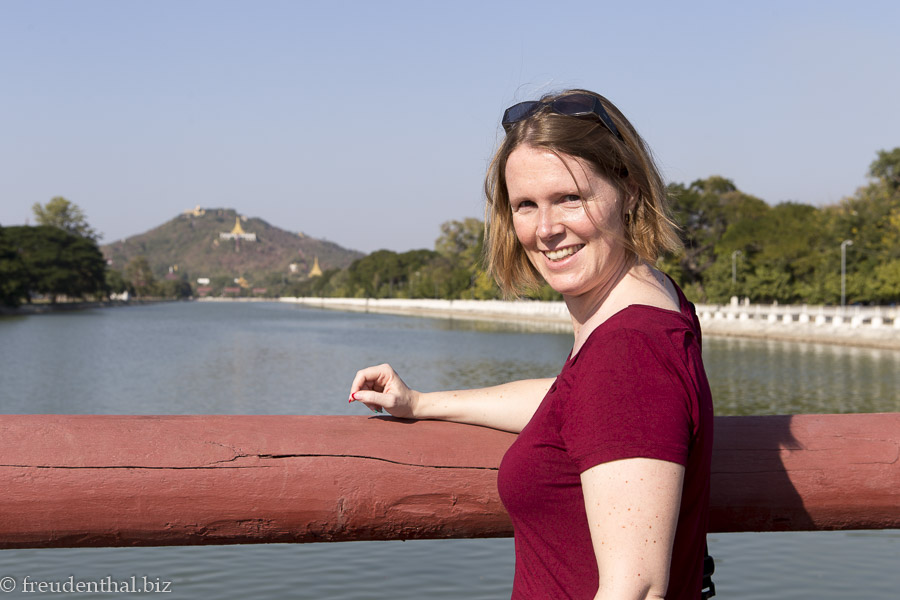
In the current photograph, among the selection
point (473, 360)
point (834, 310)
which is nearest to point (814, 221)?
point (834, 310)

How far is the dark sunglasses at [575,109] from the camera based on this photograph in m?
1.57

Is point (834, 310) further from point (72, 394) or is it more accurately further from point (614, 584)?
point (614, 584)

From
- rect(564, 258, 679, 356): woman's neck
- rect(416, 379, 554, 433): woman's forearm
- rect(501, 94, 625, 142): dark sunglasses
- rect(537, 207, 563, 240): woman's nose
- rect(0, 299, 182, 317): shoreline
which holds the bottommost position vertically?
rect(0, 299, 182, 317): shoreline

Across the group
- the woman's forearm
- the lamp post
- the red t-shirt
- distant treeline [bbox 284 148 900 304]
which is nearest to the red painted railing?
the woman's forearm

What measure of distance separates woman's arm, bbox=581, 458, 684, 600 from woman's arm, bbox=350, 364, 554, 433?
637mm

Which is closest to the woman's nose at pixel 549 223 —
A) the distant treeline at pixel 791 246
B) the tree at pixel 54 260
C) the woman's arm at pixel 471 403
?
the woman's arm at pixel 471 403

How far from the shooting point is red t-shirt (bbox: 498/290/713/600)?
4.32 ft

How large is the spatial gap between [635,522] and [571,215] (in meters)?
0.55

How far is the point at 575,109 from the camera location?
62.5 inches

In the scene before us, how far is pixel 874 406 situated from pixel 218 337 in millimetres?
40993

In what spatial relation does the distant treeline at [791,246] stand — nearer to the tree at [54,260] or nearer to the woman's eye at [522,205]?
the woman's eye at [522,205]

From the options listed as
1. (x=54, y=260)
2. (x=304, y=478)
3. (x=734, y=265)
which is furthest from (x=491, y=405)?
(x=54, y=260)

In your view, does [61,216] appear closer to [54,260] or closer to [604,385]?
[54,260]

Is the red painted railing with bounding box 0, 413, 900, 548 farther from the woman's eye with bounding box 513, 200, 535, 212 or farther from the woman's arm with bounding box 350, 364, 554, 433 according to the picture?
the woman's eye with bounding box 513, 200, 535, 212
